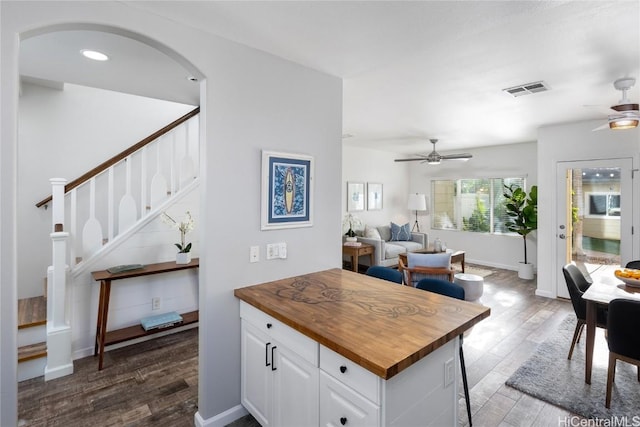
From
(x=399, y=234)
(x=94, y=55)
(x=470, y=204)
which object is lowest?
(x=399, y=234)

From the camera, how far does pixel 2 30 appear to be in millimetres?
1426

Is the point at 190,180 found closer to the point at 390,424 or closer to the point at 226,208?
the point at 226,208

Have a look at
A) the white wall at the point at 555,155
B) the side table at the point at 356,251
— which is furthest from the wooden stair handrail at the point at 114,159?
the white wall at the point at 555,155

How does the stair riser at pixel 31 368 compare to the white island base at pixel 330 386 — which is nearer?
the white island base at pixel 330 386

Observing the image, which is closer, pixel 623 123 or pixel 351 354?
pixel 351 354

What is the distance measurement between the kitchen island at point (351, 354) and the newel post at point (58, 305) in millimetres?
1751

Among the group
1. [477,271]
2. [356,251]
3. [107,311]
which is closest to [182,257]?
[107,311]

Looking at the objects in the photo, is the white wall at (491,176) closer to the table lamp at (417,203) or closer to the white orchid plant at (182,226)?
the table lamp at (417,203)

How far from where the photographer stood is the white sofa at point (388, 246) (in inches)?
234

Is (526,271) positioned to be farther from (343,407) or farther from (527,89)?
(343,407)

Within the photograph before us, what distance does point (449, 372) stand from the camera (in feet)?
5.21

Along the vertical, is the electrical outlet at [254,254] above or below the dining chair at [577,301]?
above

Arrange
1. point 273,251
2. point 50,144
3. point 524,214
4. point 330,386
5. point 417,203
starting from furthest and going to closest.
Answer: point 417,203
point 524,214
point 50,144
point 273,251
point 330,386

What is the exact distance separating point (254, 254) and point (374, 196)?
545 centimetres
